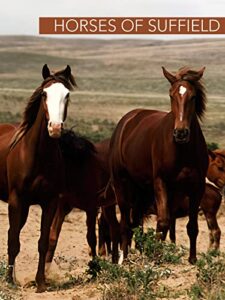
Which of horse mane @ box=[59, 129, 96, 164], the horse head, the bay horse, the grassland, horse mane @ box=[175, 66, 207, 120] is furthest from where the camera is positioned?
the grassland

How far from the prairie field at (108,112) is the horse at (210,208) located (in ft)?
2.02

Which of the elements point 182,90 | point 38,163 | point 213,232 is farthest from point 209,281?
point 213,232

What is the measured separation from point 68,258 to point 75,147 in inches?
96.7

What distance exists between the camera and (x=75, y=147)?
42.0 feet

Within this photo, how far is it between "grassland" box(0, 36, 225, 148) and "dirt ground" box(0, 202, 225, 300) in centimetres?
2454

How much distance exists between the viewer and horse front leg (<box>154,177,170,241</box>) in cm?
1043

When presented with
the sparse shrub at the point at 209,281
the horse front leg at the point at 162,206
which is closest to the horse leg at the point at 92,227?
the horse front leg at the point at 162,206

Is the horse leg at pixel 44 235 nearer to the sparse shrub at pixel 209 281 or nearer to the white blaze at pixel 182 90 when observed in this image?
the white blaze at pixel 182 90

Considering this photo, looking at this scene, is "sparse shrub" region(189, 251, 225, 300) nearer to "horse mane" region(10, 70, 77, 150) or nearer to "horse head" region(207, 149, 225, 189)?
"horse mane" region(10, 70, 77, 150)

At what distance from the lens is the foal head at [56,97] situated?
371 inches

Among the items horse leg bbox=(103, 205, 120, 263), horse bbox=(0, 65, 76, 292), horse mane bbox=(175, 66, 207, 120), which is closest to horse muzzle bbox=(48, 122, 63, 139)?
horse bbox=(0, 65, 76, 292)

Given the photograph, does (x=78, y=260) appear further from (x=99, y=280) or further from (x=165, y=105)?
(x=165, y=105)

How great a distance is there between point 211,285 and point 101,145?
6.31 meters

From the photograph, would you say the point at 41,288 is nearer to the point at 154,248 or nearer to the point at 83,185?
the point at 154,248
